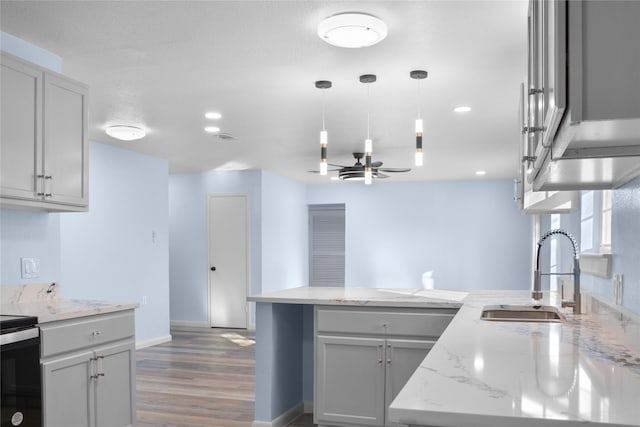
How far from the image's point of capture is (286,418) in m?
3.73

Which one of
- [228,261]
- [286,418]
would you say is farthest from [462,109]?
[228,261]

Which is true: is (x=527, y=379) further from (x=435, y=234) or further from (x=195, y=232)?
(x=435, y=234)

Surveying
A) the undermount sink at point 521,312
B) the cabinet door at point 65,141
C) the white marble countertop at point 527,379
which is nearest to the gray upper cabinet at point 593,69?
the white marble countertop at point 527,379

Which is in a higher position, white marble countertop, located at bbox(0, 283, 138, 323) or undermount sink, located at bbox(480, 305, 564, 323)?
white marble countertop, located at bbox(0, 283, 138, 323)

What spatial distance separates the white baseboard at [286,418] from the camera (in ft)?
11.7

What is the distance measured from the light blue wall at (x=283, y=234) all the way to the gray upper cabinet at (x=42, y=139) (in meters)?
5.08

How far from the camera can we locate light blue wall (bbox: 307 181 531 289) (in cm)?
938

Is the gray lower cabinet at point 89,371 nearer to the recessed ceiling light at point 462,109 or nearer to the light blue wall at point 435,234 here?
the recessed ceiling light at point 462,109

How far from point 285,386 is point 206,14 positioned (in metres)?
2.41

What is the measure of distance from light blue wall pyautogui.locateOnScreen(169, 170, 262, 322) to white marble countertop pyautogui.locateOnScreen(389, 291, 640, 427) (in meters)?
6.25

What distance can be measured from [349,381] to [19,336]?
1833mm

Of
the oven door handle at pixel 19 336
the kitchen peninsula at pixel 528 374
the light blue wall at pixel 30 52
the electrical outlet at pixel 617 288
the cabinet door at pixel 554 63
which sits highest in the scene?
the light blue wall at pixel 30 52

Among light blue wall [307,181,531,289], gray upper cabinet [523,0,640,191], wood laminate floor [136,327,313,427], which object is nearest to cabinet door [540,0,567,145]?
gray upper cabinet [523,0,640,191]

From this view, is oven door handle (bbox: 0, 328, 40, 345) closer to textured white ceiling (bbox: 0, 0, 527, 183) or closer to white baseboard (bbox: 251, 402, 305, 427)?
textured white ceiling (bbox: 0, 0, 527, 183)
